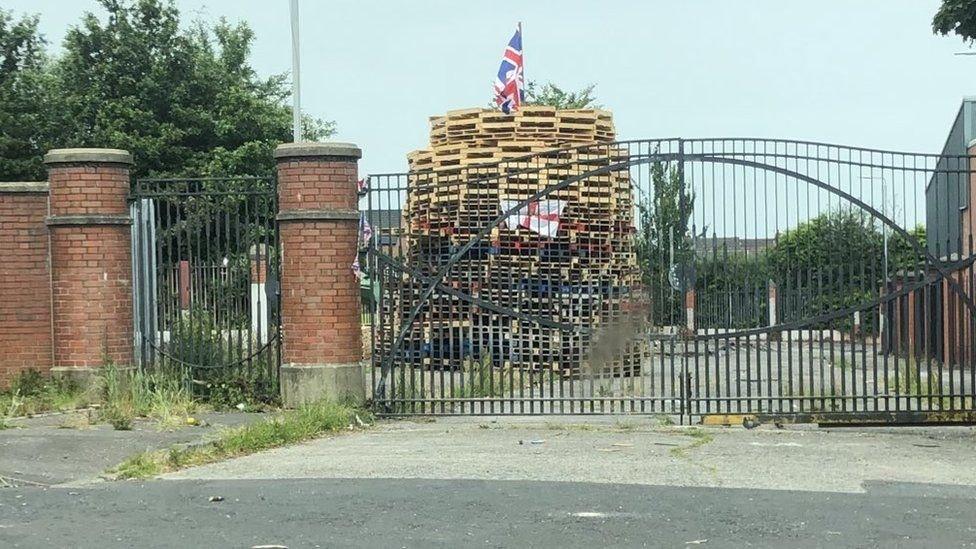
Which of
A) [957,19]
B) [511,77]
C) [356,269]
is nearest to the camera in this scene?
[356,269]

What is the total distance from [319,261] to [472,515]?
588cm

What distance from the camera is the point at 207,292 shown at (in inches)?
551

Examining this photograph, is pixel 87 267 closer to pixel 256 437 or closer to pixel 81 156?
pixel 81 156

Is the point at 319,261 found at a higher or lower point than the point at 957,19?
lower

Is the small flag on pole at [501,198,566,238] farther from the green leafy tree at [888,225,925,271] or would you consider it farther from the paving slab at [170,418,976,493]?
the green leafy tree at [888,225,925,271]

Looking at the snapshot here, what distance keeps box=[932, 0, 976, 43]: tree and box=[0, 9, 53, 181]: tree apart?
24.0 metres

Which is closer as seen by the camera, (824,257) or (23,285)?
(824,257)

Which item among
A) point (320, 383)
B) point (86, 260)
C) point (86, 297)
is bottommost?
point (320, 383)

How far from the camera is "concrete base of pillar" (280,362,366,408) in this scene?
1335cm

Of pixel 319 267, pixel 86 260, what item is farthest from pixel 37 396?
pixel 319 267

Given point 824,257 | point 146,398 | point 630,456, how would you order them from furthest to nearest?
point 146,398 < point 824,257 < point 630,456

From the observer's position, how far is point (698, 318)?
12828 mm

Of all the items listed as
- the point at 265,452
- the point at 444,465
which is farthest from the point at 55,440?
the point at 444,465

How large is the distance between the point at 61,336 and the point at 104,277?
81cm
